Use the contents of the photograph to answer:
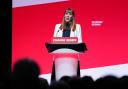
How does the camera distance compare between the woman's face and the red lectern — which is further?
the woman's face

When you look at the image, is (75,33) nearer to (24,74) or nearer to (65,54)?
(65,54)

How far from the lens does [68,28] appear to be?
242 inches

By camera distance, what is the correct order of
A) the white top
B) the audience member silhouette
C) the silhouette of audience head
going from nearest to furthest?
the audience member silhouette
the silhouette of audience head
the white top

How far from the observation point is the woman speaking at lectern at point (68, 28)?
6121 mm

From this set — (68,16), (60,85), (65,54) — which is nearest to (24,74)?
(60,85)

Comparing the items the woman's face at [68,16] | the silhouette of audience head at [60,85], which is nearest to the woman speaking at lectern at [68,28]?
the woman's face at [68,16]

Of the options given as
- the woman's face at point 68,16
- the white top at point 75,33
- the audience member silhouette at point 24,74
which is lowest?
the audience member silhouette at point 24,74

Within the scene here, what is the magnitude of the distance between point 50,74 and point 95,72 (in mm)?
738

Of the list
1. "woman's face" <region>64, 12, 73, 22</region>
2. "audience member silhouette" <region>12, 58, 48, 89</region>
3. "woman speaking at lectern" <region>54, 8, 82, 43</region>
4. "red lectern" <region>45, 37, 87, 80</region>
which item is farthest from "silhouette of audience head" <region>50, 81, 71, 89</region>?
"woman's face" <region>64, 12, 73, 22</region>

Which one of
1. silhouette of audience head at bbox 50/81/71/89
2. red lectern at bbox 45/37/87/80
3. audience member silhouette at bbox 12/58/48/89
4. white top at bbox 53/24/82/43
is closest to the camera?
audience member silhouette at bbox 12/58/48/89

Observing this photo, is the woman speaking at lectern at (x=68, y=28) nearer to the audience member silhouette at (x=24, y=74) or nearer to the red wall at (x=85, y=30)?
the red wall at (x=85, y=30)

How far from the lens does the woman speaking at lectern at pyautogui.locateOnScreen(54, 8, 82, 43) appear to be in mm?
6121

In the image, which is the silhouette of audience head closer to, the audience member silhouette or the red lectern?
the audience member silhouette
